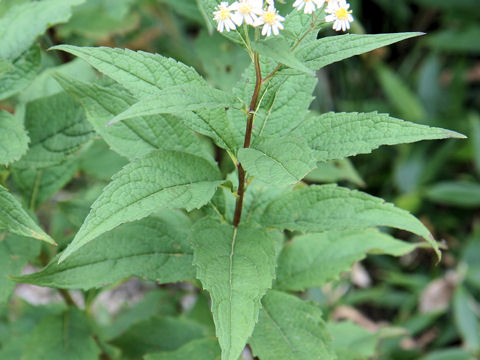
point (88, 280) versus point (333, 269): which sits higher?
point (333, 269)

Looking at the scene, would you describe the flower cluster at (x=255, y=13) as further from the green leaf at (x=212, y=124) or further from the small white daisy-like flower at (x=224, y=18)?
the green leaf at (x=212, y=124)

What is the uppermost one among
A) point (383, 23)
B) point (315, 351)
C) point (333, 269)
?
point (383, 23)

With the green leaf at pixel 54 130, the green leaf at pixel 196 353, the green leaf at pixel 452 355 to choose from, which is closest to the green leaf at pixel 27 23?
the green leaf at pixel 54 130

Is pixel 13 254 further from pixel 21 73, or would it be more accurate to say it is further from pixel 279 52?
pixel 279 52

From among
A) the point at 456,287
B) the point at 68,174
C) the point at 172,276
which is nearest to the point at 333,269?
the point at 172,276

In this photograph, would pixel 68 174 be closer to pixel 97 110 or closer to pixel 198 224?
pixel 97 110
